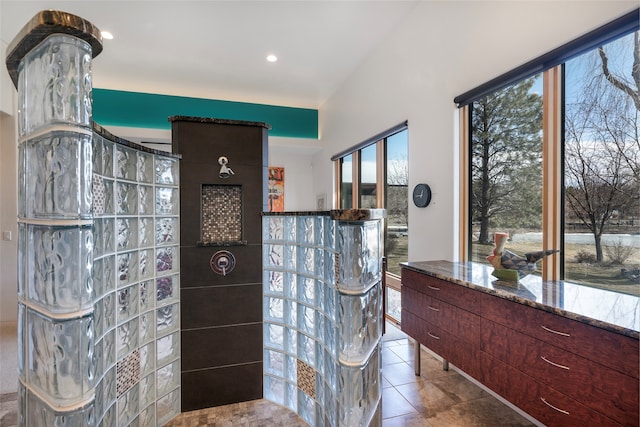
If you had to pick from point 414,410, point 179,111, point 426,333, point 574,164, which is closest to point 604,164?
point 574,164

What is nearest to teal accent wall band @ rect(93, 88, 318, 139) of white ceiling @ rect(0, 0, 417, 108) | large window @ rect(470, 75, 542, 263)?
white ceiling @ rect(0, 0, 417, 108)

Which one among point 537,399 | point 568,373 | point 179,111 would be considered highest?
point 179,111

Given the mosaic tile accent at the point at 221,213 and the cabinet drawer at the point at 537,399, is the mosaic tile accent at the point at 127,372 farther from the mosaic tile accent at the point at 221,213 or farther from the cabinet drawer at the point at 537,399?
the cabinet drawer at the point at 537,399

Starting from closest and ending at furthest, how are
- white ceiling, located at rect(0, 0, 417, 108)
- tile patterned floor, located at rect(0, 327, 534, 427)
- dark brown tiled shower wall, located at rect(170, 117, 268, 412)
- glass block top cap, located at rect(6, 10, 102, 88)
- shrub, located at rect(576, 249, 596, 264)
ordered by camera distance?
1. glass block top cap, located at rect(6, 10, 102, 88)
2. shrub, located at rect(576, 249, 596, 264)
3. tile patterned floor, located at rect(0, 327, 534, 427)
4. dark brown tiled shower wall, located at rect(170, 117, 268, 412)
5. white ceiling, located at rect(0, 0, 417, 108)

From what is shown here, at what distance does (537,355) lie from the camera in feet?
4.93

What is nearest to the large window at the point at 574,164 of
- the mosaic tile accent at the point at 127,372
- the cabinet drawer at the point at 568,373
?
the cabinet drawer at the point at 568,373

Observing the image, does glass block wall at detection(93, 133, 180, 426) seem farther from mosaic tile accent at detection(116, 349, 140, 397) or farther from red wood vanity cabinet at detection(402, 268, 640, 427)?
red wood vanity cabinet at detection(402, 268, 640, 427)

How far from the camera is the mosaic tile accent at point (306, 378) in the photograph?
196 cm

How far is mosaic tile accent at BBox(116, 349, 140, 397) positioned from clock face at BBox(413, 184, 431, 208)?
8.42ft

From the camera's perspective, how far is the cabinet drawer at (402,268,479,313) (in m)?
1.91

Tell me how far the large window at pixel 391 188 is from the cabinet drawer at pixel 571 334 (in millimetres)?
1769

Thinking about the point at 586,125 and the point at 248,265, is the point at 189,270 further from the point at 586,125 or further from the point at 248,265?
the point at 586,125

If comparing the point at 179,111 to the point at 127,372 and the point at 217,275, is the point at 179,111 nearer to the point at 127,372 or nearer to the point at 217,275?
the point at 217,275

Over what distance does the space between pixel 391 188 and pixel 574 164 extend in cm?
211
